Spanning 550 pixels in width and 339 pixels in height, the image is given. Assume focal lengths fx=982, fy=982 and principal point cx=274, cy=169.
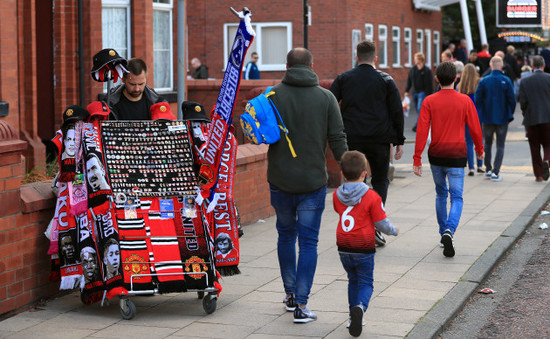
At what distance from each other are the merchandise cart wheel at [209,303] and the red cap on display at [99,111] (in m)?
1.50

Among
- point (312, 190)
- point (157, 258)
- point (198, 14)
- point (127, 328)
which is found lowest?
point (127, 328)

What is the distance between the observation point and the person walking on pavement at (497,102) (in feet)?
49.7

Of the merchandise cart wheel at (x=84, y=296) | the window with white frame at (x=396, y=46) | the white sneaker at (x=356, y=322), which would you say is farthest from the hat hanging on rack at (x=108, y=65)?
the window with white frame at (x=396, y=46)

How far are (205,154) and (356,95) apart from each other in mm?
2741

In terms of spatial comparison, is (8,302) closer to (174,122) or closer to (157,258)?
(157,258)

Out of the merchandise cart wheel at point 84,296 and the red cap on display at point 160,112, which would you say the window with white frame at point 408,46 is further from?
the merchandise cart wheel at point 84,296

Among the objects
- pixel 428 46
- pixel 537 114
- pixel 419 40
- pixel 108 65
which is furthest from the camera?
pixel 428 46

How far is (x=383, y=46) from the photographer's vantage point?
35.1 m

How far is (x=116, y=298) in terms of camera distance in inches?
295

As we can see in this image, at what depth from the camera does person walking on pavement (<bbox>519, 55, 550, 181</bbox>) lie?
1489 cm

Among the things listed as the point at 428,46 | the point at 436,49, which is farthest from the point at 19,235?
the point at 436,49

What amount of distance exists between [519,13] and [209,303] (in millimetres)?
20836

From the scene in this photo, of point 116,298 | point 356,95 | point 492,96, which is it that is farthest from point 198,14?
point 116,298

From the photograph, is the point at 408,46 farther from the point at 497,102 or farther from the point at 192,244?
the point at 192,244
